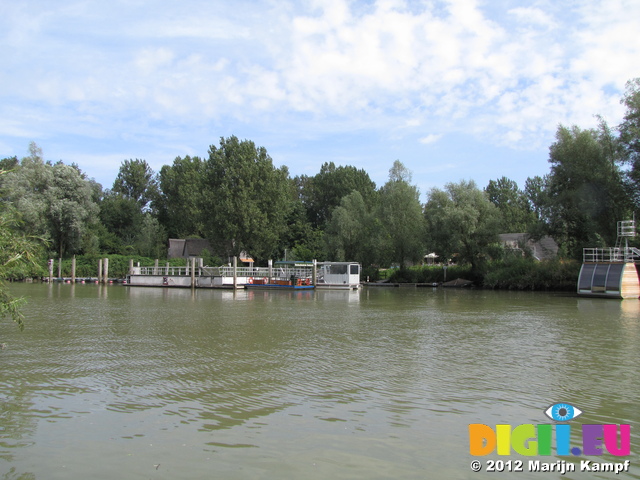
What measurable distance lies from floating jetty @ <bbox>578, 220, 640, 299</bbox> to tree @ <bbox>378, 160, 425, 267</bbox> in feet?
70.3

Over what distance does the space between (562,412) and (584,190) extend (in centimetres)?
3774

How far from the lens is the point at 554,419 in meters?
6.99

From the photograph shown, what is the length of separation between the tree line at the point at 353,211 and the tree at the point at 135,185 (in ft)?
40.3

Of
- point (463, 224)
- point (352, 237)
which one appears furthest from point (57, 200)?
point (463, 224)

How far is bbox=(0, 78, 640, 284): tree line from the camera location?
39.9 metres

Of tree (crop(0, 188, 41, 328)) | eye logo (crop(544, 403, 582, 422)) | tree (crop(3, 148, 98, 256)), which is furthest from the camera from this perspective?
tree (crop(3, 148, 98, 256))

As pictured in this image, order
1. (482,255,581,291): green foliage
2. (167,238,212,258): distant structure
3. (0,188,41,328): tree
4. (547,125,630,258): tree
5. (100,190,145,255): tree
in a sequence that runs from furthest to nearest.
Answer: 1. (100,190,145,255): tree
2. (167,238,212,258): distant structure
3. (482,255,581,291): green foliage
4. (547,125,630,258): tree
5. (0,188,41,328): tree

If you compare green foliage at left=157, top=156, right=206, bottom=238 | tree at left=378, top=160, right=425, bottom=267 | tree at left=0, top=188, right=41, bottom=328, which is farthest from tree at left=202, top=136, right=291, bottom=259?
tree at left=0, top=188, right=41, bottom=328

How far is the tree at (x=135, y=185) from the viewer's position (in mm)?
89750

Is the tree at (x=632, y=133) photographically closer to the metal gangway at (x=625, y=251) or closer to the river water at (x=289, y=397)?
the metal gangway at (x=625, y=251)

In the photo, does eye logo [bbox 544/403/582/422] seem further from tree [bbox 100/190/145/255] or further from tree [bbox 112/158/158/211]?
tree [bbox 112/158/158/211]

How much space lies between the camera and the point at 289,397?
26.4 feet

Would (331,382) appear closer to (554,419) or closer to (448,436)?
(448,436)

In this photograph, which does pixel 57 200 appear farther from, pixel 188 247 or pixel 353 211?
pixel 353 211
